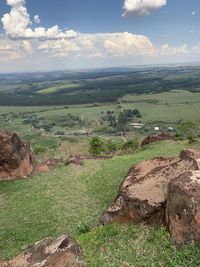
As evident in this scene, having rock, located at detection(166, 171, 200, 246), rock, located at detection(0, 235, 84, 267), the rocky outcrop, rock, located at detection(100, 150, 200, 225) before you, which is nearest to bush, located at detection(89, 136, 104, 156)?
the rocky outcrop

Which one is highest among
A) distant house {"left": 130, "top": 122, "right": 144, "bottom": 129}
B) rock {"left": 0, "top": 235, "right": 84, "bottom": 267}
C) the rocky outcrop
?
the rocky outcrop

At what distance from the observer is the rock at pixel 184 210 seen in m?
14.8

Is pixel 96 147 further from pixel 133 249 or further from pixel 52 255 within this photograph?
pixel 52 255

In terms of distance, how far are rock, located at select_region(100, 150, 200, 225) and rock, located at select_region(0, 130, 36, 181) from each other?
539 inches

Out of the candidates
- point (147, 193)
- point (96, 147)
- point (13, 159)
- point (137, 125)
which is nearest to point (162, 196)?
point (147, 193)

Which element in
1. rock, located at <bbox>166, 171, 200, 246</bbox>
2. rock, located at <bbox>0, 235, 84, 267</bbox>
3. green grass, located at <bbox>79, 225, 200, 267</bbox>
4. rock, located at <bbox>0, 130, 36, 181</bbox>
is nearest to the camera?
green grass, located at <bbox>79, 225, 200, 267</bbox>

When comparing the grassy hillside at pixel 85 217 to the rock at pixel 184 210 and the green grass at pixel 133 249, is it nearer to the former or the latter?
the green grass at pixel 133 249

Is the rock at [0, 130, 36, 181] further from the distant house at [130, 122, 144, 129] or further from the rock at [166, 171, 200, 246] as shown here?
the distant house at [130, 122, 144, 129]

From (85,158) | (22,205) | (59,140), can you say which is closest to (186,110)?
(59,140)

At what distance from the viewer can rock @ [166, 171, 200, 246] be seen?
14804 mm

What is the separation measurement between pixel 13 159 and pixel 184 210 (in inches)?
847

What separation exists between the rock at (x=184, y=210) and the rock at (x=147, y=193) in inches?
66.0

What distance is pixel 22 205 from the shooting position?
26.4 meters

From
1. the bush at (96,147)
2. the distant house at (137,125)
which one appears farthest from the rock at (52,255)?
the distant house at (137,125)
